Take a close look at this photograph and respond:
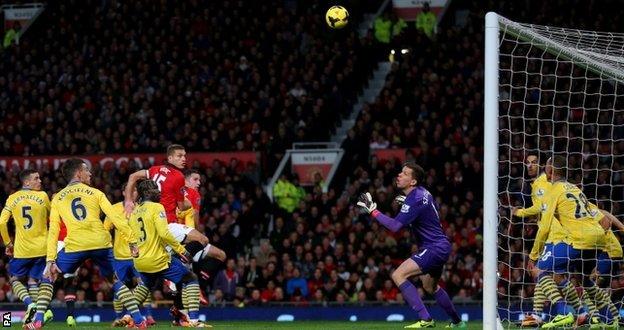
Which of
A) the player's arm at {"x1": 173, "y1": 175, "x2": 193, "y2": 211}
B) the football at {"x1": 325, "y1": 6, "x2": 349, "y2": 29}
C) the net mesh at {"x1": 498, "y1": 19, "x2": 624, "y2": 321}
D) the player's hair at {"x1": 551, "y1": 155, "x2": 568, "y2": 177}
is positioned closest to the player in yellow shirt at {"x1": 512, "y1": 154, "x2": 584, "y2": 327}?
the player's hair at {"x1": 551, "y1": 155, "x2": 568, "y2": 177}

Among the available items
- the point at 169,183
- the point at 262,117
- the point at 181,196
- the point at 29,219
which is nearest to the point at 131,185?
the point at 169,183

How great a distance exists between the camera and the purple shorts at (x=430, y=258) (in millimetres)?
13859

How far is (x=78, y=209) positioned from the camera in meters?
14.6

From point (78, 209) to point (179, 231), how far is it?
4.02ft

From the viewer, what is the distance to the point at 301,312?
20266 millimetres

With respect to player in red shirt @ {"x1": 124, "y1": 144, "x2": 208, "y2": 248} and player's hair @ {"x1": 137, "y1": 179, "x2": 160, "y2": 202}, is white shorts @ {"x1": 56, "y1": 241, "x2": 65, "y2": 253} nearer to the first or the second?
player in red shirt @ {"x1": 124, "y1": 144, "x2": 208, "y2": 248}

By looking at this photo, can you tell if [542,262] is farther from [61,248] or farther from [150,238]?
[61,248]

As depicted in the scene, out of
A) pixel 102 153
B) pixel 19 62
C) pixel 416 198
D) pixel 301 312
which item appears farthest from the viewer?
pixel 19 62

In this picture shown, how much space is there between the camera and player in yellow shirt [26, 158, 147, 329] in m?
14.2

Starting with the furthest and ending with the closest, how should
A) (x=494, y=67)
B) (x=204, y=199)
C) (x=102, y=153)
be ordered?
1. (x=102, y=153)
2. (x=204, y=199)
3. (x=494, y=67)

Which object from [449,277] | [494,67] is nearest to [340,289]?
[449,277]

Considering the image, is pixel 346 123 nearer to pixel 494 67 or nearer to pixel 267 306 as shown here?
pixel 267 306

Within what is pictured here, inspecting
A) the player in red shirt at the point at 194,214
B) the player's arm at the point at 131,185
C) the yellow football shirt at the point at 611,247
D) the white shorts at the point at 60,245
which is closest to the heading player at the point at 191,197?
the player in red shirt at the point at 194,214

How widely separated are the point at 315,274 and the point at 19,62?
12452 mm
